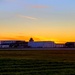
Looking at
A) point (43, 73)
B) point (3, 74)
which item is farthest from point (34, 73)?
point (3, 74)

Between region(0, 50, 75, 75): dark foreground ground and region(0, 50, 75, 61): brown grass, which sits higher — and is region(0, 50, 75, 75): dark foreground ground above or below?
below

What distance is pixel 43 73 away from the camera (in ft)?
94.2

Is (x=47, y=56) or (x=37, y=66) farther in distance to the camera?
(x=47, y=56)

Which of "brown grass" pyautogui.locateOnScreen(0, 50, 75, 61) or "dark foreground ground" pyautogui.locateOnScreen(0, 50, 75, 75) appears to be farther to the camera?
"brown grass" pyautogui.locateOnScreen(0, 50, 75, 61)

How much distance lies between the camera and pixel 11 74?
27859mm

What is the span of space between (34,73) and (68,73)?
11.5 feet

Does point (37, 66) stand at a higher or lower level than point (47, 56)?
lower

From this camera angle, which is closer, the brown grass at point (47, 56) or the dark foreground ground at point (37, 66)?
the dark foreground ground at point (37, 66)

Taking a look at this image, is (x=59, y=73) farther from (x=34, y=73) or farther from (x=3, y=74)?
(x=3, y=74)

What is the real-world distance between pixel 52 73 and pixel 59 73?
0.73 meters

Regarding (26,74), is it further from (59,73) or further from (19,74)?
(59,73)

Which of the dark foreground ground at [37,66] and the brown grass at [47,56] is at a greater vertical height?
the brown grass at [47,56]

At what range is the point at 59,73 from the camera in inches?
1137

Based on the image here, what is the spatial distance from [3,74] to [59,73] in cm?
579
